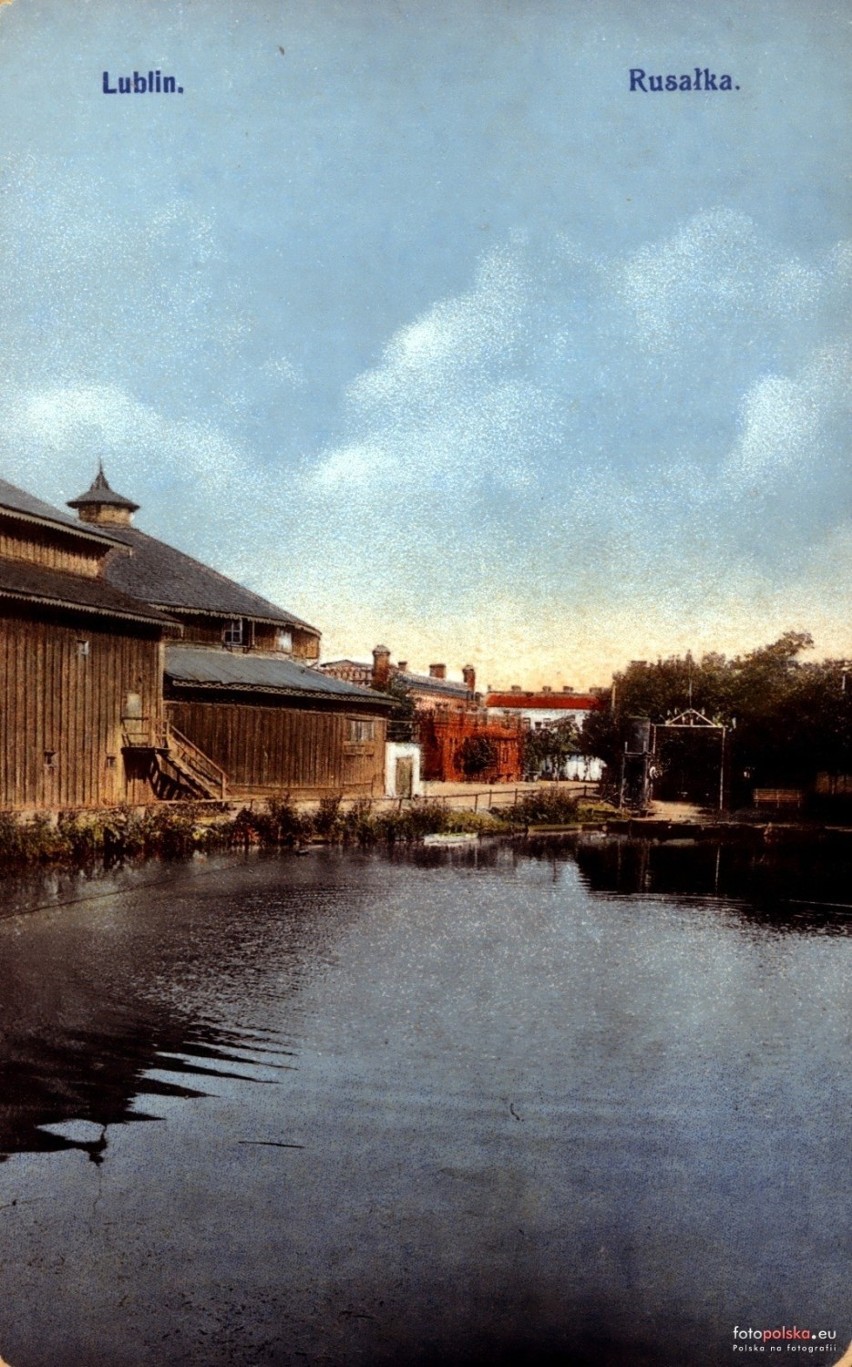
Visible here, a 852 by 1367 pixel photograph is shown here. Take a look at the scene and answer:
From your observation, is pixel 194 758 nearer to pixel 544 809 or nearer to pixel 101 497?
pixel 544 809

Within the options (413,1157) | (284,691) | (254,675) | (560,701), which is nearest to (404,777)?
(284,691)

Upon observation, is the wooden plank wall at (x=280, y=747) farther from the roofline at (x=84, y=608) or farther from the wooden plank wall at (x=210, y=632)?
the roofline at (x=84, y=608)

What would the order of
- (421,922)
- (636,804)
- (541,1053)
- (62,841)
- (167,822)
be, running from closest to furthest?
(541,1053) → (421,922) → (62,841) → (636,804) → (167,822)

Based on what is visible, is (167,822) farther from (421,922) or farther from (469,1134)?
(469,1134)

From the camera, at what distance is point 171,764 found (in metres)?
16.8

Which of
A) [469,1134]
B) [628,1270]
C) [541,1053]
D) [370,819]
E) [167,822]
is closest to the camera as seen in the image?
[628,1270]

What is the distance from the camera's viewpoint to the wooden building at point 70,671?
38.1 ft

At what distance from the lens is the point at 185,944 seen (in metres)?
9.95

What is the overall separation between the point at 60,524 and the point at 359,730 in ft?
48.7

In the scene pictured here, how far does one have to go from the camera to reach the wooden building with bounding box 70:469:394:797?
56.7 feet

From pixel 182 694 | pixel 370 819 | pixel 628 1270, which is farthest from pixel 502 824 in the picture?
pixel 628 1270

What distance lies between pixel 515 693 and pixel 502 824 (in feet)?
42.1

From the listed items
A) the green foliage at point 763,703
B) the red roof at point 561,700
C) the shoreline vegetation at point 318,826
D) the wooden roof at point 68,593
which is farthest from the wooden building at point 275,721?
the green foliage at point 763,703

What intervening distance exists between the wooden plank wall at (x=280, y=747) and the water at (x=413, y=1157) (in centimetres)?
1113
